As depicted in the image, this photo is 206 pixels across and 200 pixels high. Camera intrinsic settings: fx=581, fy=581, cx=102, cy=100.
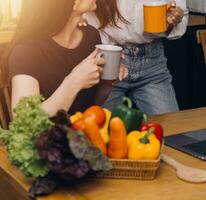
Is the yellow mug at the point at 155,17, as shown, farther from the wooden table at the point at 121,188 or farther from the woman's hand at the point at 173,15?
the wooden table at the point at 121,188

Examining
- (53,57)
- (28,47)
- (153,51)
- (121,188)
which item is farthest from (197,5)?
(121,188)

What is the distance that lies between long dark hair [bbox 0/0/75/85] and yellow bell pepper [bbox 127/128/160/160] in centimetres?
70

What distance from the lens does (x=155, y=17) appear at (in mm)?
2203

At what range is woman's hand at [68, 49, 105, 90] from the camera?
72.2 inches

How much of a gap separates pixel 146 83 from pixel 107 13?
374 millimetres

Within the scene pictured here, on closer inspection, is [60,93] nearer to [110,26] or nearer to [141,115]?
[141,115]

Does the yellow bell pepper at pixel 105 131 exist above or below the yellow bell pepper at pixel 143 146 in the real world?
above

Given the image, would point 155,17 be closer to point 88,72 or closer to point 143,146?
point 88,72

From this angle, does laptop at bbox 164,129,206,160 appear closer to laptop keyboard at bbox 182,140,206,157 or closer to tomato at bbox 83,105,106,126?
laptop keyboard at bbox 182,140,206,157

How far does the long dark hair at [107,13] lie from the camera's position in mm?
2389

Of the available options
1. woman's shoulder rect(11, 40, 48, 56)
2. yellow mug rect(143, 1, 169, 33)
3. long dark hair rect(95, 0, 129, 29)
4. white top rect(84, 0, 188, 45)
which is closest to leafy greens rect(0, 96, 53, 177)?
woman's shoulder rect(11, 40, 48, 56)

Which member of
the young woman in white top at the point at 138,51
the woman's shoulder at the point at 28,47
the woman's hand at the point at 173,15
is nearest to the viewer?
the woman's shoulder at the point at 28,47

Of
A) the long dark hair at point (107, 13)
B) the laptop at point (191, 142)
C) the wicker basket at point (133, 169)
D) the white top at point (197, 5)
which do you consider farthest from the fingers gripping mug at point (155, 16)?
the white top at point (197, 5)

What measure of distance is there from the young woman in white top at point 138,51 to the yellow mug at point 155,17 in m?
0.20
